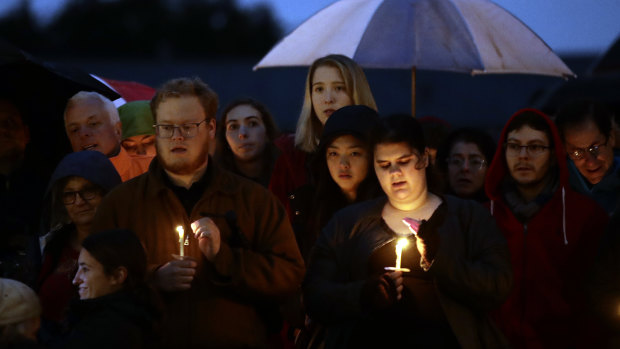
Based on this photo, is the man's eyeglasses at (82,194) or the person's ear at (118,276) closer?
the person's ear at (118,276)

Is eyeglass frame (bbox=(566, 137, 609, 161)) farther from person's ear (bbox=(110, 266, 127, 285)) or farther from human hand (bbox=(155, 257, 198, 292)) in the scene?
person's ear (bbox=(110, 266, 127, 285))

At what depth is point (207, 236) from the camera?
444 centimetres

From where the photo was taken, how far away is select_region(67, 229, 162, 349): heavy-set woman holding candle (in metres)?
4.34

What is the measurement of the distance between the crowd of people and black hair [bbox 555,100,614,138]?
0.34 meters

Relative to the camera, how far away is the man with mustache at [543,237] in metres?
5.17

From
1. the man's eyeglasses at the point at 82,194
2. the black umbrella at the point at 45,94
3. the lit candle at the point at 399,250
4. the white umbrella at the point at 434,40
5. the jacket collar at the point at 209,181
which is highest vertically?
the white umbrella at the point at 434,40

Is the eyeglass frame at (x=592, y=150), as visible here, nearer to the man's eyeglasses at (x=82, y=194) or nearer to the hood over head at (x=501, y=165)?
the hood over head at (x=501, y=165)

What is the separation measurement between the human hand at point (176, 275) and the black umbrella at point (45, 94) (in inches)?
89.4

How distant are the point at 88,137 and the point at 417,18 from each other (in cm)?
248

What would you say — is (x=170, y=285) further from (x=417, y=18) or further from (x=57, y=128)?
(x=417, y=18)

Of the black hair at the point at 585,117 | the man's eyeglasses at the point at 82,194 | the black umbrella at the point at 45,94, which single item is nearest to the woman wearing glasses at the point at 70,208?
the man's eyeglasses at the point at 82,194

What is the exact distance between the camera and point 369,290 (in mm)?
4504

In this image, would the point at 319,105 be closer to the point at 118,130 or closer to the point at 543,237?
the point at 118,130

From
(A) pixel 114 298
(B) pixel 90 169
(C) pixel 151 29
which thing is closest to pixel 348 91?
(B) pixel 90 169
